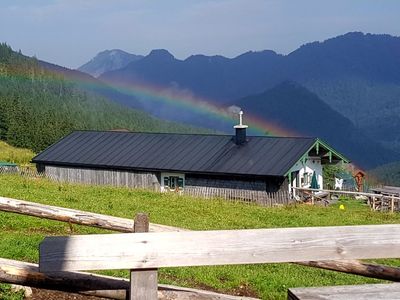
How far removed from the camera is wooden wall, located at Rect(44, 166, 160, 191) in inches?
1560

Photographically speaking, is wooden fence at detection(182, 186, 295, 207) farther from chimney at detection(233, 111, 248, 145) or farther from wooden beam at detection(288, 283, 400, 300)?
wooden beam at detection(288, 283, 400, 300)

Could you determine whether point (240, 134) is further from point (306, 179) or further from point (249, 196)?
point (249, 196)

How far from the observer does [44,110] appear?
13388 centimetres

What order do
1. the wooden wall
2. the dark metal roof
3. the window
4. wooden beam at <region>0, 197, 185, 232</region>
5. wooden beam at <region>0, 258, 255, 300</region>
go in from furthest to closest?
the wooden wall < the window < the dark metal roof < wooden beam at <region>0, 197, 185, 232</region> < wooden beam at <region>0, 258, 255, 300</region>

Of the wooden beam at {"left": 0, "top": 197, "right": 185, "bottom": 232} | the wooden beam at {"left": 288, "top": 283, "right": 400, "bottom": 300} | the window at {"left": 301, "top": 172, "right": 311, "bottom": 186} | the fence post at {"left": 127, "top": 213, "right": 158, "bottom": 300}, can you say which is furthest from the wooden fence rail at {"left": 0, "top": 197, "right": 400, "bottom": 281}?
the window at {"left": 301, "top": 172, "right": 311, "bottom": 186}

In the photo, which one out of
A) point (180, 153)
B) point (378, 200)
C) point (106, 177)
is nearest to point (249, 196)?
point (180, 153)

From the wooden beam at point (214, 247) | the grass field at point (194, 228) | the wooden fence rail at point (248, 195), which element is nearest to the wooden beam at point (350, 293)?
the wooden beam at point (214, 247)

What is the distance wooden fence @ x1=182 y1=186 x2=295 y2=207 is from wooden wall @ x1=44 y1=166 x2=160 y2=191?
393cm

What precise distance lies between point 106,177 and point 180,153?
5526 mm

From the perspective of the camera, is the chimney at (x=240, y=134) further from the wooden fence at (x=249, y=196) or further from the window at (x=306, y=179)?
the wooden fence at (x=249, y=196)

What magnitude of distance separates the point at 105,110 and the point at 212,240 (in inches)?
6549

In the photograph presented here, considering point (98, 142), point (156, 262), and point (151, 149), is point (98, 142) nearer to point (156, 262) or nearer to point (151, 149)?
point (151, 149)

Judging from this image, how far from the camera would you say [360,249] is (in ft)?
11.5

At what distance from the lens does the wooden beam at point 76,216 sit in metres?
6.16
